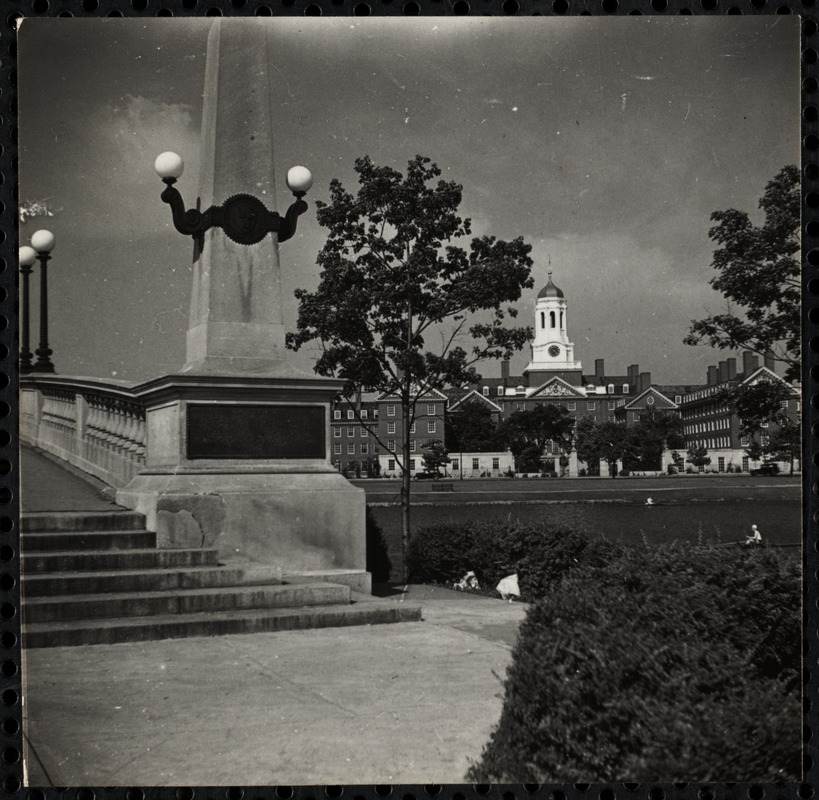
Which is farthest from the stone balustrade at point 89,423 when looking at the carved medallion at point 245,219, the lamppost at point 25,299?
the carved medallion at point 245,219

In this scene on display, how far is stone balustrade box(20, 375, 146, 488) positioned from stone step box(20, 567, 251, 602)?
2642 mm

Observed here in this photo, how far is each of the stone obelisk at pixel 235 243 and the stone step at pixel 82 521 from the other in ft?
6.61

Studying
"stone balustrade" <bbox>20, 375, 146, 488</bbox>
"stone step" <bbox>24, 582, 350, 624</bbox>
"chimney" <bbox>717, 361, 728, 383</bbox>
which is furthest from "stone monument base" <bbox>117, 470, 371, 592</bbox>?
"chimney" <bbox>717, 361, 728, 383</bbox>

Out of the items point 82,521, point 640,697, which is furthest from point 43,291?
point 640,697

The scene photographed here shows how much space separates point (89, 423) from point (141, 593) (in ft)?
18.8

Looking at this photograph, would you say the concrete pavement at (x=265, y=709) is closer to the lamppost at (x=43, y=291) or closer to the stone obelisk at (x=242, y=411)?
the stone obelisk at (x=242, y=411)

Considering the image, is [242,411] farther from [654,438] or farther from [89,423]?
[654,438]

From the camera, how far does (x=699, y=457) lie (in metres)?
105

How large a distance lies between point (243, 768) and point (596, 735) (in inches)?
67.1

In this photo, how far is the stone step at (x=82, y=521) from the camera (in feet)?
27.4

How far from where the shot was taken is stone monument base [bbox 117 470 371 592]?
29.3 feet

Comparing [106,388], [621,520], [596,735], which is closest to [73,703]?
[596,735]

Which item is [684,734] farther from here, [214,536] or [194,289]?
[194,289]

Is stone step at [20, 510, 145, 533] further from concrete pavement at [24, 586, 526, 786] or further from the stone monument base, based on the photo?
concrete pavement at [24, 586, 526, 786]
